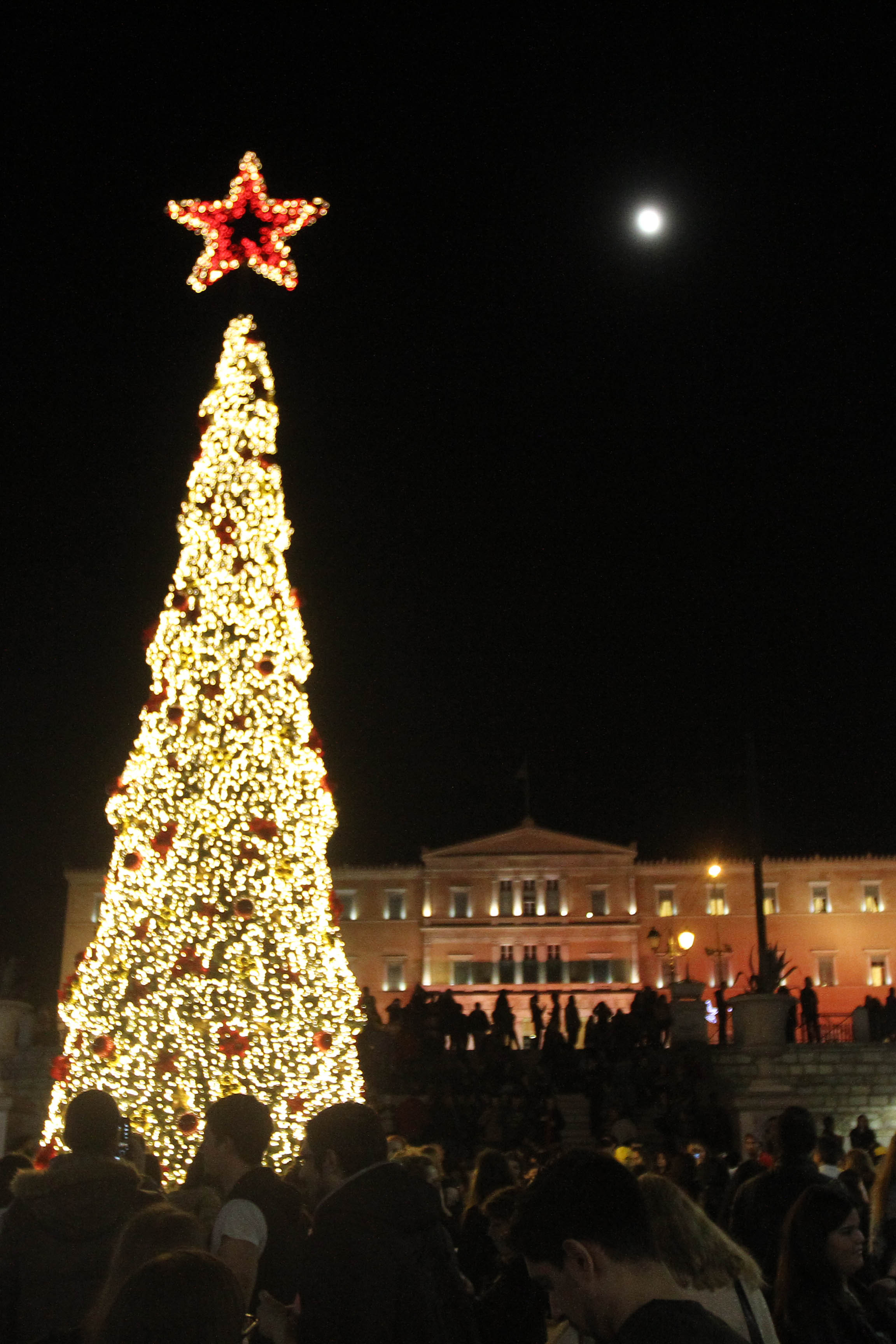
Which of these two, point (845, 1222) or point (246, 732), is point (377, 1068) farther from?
point (845, 1222)

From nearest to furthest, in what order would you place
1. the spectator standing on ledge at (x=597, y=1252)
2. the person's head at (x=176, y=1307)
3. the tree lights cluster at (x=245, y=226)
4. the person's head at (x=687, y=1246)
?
the person's head at (x=176, y=1307) → the spectator standing on ledge at (x=597, y=1252) → the person's head at (x=687, y=1246) → the tree lights cluster at (x=245, y=226)

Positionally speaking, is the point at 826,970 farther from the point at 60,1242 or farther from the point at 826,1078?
the point at 60,1242

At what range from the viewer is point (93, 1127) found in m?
4.79

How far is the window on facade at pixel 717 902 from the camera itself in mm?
58531

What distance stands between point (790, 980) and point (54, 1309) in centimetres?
5608

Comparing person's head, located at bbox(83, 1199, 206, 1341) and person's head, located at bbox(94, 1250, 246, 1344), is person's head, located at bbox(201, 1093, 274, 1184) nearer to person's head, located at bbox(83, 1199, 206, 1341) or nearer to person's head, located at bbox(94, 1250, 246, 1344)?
person's head, located at bbox(83, 1199, 206, 1341)

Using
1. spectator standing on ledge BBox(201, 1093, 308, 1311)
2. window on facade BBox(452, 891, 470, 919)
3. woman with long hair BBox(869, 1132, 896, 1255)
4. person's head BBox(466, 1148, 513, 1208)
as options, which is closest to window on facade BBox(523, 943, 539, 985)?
window on facade BBox(452, 891, 470, 919)

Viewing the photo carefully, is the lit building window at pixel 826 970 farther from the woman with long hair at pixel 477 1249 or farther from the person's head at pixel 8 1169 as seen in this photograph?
the person's head at pixel 8 1169

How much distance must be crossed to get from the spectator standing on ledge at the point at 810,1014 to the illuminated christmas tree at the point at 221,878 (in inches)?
533

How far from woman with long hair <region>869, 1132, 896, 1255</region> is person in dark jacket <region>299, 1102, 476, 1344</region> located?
217 centimetres

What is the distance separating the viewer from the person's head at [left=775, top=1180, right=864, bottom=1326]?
14.8 feet

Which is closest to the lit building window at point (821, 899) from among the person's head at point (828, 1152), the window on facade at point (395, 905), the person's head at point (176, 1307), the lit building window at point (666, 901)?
the lit building window at point (666, 901)

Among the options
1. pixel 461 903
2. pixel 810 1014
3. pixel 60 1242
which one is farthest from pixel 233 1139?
pixel 461 903

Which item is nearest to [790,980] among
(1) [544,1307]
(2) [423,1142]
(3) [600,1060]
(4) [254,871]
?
(3) [600,1060]
